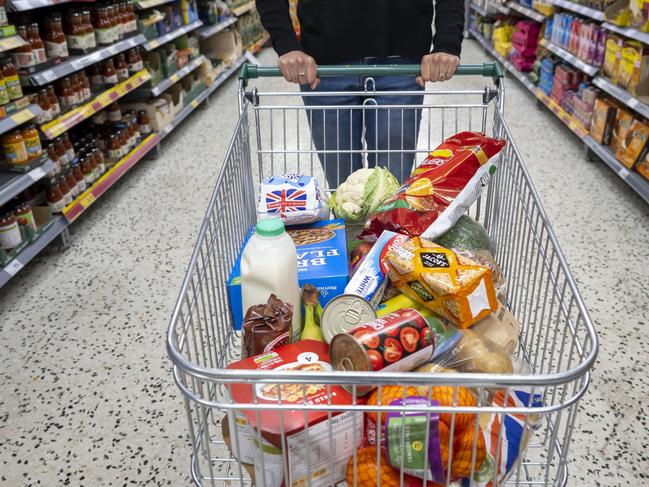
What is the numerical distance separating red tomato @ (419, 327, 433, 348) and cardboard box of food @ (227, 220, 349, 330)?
313 millimetres

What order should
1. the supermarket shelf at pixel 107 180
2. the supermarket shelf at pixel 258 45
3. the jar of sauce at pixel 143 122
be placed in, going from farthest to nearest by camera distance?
the supermarket shelf at pixel 258 45, the jar of sauce at pixel 143 122, the supermarket shelf at pixel 107 180

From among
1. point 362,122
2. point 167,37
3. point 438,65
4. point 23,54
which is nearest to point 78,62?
point 23,54

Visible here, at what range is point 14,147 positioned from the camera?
8.01 feet

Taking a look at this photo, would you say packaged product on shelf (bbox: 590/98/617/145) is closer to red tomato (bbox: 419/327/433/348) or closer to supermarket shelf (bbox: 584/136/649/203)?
supermarket shelf (bbox: 584/136/649/203)

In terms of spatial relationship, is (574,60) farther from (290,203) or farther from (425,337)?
(425,337)

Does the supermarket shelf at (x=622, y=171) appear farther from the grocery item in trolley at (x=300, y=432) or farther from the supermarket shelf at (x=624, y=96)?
the grocery item in trolley at (x=300, y=432)

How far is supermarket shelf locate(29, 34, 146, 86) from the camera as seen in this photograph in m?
2.57

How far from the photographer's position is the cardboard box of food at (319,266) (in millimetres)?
1191

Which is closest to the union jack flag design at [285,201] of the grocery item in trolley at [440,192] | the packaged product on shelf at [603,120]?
the grocery item in trolley at [440,192]

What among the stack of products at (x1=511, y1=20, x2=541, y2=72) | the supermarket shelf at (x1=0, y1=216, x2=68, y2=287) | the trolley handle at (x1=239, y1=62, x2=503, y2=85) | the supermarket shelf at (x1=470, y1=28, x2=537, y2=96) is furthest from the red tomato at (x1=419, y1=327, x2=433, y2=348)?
the stack of products at (x1=511, y1=20, x2=541, y2=72)

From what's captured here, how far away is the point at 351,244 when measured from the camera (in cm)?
143

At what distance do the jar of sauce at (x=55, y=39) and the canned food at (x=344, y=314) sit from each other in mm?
2449

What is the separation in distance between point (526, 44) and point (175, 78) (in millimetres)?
3347

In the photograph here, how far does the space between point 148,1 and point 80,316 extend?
255cm
